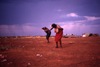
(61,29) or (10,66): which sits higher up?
(61,29)

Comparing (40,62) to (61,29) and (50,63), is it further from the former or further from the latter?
(61,29)

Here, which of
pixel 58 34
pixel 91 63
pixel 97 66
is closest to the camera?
pixel 97 66

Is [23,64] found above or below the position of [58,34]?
below

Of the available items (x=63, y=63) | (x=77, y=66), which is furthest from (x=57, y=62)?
(x=77, y=66)

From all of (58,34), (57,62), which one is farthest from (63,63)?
(58,34)

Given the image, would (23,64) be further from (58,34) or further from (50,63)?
(58,34)

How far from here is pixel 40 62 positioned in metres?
9.58

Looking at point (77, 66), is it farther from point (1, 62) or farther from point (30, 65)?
point (1, 62)

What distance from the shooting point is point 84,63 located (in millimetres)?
9117

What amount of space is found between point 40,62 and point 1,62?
82.3 inches

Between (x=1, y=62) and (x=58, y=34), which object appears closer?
(x=1, y=62)

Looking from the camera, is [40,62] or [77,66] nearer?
[77,66]

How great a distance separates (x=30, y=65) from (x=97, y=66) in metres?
3.26

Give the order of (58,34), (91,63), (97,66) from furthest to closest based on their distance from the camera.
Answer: (58,34) → (91,63) → (97,66)
